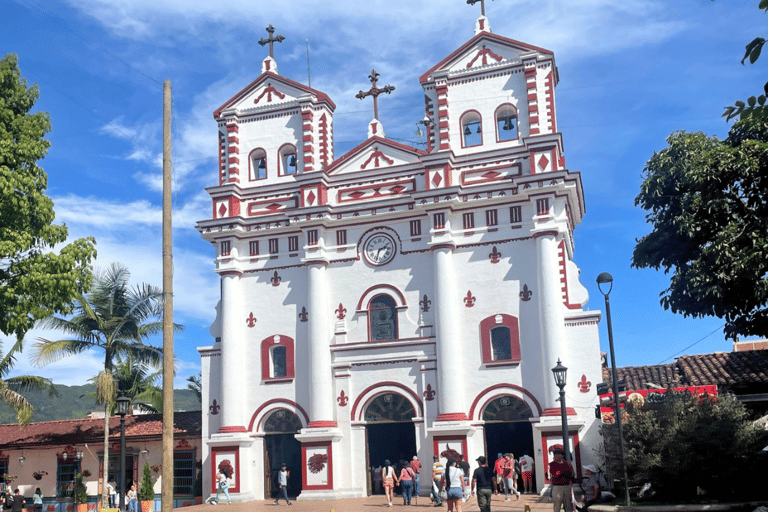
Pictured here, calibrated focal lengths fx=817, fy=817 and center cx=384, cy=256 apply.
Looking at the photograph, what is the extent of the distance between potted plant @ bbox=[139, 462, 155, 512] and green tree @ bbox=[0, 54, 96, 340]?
48.7 feet

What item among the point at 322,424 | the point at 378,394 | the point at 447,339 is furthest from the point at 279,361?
the point at 447,339

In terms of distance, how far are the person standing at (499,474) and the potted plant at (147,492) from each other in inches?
562

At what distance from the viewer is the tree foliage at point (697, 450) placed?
20.0m

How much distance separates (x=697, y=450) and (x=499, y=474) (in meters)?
8.18

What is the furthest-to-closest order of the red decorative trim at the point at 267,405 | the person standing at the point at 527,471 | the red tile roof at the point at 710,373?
1. the red decorative trim at the point at 267,405
2. the person standing at the point at 527,471
3. the red tile roof at the point at 710,373

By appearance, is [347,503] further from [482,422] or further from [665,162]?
[665,162]

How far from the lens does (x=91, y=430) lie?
3641 cm

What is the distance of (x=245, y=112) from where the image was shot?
34375mm

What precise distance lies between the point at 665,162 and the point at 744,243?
30.9ft

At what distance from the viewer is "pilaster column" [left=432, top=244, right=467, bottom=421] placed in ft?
94.0

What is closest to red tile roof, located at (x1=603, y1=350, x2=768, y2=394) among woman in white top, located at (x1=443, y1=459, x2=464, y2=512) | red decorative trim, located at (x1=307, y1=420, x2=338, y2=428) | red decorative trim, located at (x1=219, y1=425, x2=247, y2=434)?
woman in white top, located at (x1=443, y1=459, x2=464, y2=512)

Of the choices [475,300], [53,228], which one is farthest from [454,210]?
[53,228]

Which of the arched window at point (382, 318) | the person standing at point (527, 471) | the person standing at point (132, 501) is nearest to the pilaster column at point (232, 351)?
the person standing at point (132, 501)

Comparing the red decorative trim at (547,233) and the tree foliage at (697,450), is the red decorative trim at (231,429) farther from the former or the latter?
the tree foliage at (697,450)
